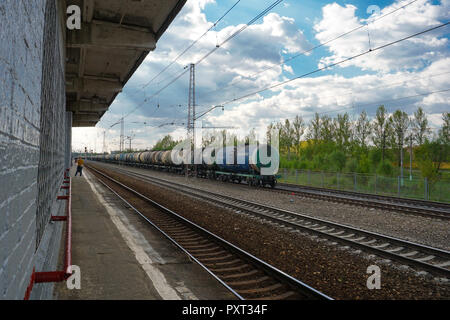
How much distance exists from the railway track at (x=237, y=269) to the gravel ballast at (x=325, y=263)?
0.43 metres

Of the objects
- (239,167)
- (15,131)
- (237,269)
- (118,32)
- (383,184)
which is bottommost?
(237,269)

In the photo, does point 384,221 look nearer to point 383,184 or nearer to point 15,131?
point 383,184

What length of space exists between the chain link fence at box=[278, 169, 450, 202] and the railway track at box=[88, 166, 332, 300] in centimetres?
1589

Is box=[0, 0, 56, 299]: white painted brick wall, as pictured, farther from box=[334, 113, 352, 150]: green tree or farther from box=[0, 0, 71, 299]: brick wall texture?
box=[334, 113, 352, 150]: green tree

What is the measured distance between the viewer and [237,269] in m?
6.62

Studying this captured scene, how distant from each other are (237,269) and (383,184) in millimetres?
18738

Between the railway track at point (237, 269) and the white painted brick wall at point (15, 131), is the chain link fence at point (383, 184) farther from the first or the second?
the white painted brick wall at point (15, 131)

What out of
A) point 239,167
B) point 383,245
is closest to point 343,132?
point 239,167

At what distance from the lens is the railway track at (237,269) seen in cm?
536

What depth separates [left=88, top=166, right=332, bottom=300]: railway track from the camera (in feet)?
17.6

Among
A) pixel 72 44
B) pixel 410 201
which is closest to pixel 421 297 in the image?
pixel 72 44

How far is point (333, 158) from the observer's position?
34781 millimetres

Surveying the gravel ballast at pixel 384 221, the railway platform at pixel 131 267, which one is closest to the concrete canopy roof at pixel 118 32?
the railway platform at pixel 131 267
